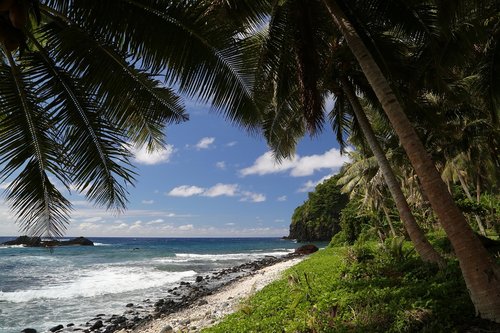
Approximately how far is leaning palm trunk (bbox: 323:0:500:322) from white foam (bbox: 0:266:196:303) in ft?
59.2

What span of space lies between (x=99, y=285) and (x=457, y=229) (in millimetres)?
21333

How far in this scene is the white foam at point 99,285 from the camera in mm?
18938

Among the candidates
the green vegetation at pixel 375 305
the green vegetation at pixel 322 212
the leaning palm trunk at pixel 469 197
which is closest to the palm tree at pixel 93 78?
the green vegetation at pixel 375 305

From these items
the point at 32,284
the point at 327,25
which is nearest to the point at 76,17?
the point at 327,25

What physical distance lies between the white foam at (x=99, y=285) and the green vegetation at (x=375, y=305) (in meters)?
13.2

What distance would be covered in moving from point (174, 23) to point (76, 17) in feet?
3.53

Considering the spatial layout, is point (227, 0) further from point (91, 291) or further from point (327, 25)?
point (91, 291)

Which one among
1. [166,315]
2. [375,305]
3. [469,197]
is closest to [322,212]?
[469,197]

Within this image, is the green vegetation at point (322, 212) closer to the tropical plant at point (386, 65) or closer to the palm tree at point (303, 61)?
the palm tree at point (303, 61)

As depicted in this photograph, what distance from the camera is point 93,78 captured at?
15.2ft

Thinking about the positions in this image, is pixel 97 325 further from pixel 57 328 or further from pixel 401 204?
pixel 401 204

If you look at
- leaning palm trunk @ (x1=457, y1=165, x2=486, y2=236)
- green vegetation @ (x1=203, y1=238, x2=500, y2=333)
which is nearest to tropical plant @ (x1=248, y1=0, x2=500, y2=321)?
green vegetation @ (x1=203, y1=238, x2=500, y2=333)

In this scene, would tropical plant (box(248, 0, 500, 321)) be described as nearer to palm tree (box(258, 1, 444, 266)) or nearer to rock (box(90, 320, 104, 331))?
palm tree (box(258, 1, 444, 266))

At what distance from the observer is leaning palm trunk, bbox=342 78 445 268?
25.9ft
